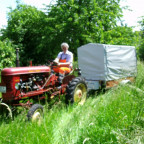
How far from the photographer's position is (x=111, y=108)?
9.79 feet

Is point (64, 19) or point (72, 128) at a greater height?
point (64, 19)

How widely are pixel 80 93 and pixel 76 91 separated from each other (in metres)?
0.17

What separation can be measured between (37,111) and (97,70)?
3467 mm

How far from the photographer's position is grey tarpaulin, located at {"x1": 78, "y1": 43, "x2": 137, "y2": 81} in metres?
6.14

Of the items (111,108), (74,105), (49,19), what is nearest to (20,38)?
(49,19)

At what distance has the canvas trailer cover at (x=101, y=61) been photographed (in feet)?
20.1

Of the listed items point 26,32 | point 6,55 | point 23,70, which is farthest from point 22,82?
point 26,32

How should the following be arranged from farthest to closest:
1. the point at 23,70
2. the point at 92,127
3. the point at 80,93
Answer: the point at 80,93
the point at 23,70
the point at 92,127

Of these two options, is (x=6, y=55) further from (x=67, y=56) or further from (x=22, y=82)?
(x=22, y=82)

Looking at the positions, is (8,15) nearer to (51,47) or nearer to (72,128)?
(51,47)

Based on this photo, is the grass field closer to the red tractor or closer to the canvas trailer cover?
the red tractor

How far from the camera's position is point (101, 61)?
623cm

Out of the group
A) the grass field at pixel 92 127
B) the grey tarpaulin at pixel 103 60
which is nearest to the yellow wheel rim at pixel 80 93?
the grass field at pixel 92 127

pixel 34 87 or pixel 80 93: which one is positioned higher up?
pixel 34 87
